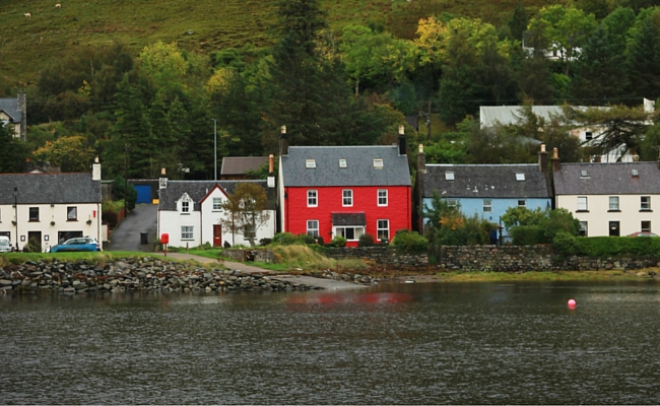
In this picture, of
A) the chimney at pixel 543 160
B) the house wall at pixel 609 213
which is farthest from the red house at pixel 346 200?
the house wall at pixel 609 213

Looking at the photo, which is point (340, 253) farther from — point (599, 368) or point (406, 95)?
point (406, 95)

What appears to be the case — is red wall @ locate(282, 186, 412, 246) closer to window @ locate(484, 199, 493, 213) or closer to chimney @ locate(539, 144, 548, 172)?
window @ locate(484, 199, 493, 213)

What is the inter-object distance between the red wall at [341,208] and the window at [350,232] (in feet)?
2.45

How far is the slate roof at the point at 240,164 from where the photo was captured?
107188 millimetres

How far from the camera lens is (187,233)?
8288 cm

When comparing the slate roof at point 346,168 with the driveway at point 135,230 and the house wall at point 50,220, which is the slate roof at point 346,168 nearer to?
the driveway at point 135,230

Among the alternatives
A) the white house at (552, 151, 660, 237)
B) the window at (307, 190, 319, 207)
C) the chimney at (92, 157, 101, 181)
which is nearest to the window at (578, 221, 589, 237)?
the white house at (552, 151, 660, 237)

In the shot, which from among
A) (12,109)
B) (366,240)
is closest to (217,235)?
(366,240)

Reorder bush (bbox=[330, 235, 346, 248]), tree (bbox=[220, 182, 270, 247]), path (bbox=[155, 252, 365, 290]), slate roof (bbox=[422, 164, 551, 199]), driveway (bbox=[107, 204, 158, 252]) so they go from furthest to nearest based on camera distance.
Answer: slate roof (bbox=[422, 164, 551, 199])
driveway (bbox=[107, 204, 158, 252])
tree (bbox=[220, 182, 270, 247])
bush (bbox=[330, 235, 346, 248])
path (bbox=[155, 252, 365, 290])

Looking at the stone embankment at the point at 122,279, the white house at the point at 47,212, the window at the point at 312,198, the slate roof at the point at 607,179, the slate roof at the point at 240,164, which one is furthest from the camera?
the slate roof at the point at 240,164

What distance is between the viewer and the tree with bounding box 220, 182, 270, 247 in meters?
80.0

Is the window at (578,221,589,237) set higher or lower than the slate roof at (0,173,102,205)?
lower

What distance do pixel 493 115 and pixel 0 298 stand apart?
67.5m

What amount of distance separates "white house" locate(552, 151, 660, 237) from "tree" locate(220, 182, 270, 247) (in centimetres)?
2156
